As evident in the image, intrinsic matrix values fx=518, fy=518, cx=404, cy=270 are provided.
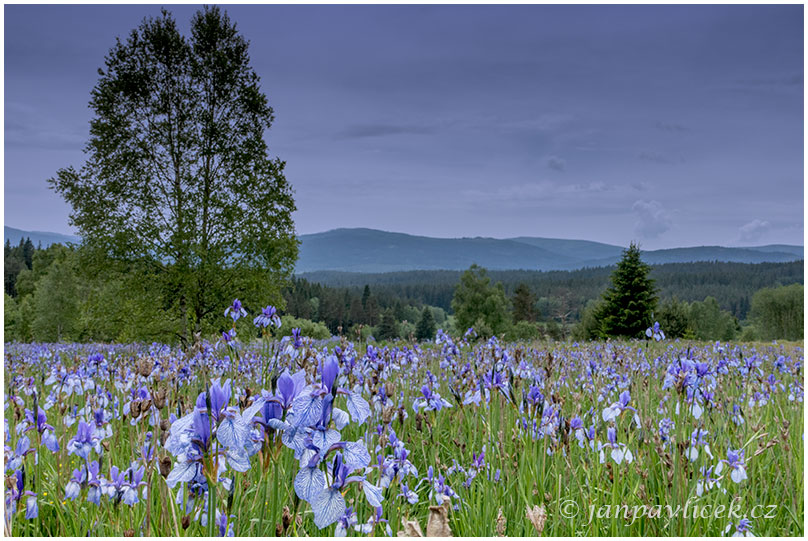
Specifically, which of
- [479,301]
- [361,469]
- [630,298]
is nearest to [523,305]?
[479,301]

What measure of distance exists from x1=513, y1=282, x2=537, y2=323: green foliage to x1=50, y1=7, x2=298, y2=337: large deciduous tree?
81.9 m

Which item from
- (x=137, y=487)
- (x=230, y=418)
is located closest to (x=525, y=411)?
(x=137, y=487)

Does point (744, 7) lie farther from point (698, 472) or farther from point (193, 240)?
point (193, 240)

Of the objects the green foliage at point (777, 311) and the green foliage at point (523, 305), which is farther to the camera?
the green foliage at point (523, 305)

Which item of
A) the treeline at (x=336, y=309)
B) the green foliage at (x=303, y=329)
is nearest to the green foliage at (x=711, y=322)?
the treeline at (x=336, y=309)

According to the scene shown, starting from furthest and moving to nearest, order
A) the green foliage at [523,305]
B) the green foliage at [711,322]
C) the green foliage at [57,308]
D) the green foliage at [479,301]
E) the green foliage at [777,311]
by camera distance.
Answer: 1. the green foliage at [523,305]
2. the green foliage at [711,322]
3. the green foliage at [479,301]
4. the green foliage at [777,311]
5. the green foliage at [57,308]

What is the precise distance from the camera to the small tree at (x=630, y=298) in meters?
41.1

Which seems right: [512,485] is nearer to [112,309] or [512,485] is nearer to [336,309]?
[112,309]

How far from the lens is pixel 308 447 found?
57.6 inches

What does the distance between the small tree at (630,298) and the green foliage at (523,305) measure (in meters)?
49.7

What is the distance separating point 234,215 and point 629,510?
13.4m

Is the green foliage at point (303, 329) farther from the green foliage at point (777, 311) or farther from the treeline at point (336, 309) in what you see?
the green foliage at point (777, 311)

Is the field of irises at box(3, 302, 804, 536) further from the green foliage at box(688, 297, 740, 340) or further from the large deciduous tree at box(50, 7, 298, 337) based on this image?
the green foliage at box(688, 297, 740, 340)

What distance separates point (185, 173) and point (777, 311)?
255 feet
